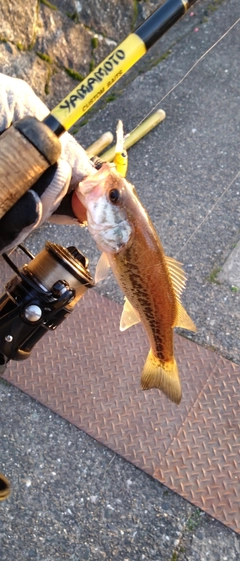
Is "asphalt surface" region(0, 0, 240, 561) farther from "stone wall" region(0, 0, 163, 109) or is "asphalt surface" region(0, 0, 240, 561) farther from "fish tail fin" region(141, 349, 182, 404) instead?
"fish tail fin" region(141, 349, 182, 404)

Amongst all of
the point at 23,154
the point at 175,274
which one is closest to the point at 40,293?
the point at 175,274

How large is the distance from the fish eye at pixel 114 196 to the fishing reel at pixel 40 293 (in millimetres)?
375

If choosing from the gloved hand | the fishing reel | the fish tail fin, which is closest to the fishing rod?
the gloved hand

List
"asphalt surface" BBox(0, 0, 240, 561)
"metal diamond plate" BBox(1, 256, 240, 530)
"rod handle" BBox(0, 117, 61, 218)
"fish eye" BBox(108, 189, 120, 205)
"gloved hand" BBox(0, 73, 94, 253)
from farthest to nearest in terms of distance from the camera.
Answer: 1. "metal diamond plate" BBox(1, 256, 240, 530)
2. "asphalt surface" BBox(0, 0, 240, 561)
3. "fish eye" BBox(108, 189, 120, 205)
4. "gloved hand" BBox(0, 73, 94, 253)
5. "rod handle" BBox(0, 117, 61, 218)

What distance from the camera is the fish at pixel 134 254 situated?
220 cm

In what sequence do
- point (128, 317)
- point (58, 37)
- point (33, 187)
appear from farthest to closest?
1. point (58, 37)
2. point (128, 317)
3. point (33, 187)

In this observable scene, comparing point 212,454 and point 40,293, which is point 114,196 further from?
point 212,454

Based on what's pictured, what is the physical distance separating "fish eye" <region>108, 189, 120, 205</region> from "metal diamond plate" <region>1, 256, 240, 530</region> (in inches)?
63.4

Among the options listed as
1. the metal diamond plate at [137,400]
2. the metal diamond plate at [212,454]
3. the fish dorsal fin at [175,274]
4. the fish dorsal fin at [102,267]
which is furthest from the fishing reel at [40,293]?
the metal diamond plate at [212,454]

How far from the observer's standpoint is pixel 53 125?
1.85 meters

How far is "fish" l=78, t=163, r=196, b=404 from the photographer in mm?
2197

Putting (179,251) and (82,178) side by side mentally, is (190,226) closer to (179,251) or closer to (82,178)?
(179,251)

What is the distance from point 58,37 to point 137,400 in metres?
3.69

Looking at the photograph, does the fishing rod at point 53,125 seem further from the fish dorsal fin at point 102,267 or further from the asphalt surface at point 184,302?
the asphalt surface at point 184,302
